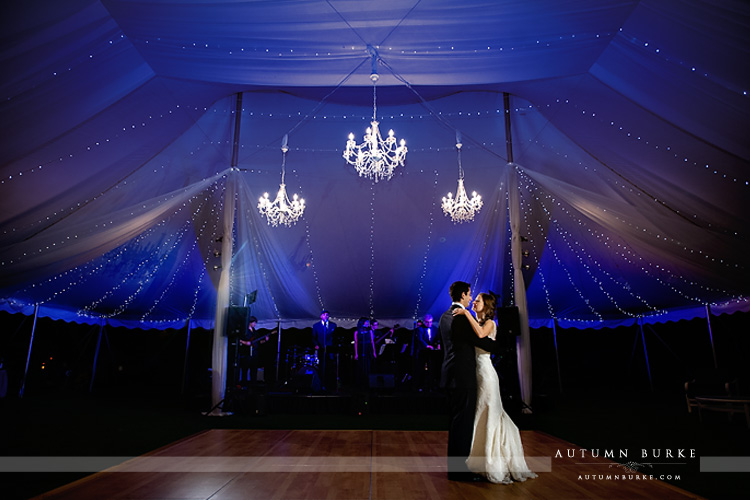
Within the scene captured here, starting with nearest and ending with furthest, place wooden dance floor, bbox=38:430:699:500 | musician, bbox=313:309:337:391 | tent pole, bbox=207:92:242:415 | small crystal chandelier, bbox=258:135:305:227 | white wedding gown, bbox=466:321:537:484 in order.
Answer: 1. wooden dance floor, bbox=38:430:699:500
2. white wedding gown, bbox=466:321:537:484
3. tent pole, bbox=207:92:242:415
4. small crystal chandelier, bbox=258:135:305:227
5. musician, bbox=313:309:337:391

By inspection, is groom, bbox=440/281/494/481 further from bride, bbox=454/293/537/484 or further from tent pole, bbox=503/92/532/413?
tent pole, bbox=503/92/532/413

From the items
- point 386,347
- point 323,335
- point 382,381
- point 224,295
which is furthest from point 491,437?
point 386,347

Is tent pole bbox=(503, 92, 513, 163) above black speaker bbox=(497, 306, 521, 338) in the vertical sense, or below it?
above

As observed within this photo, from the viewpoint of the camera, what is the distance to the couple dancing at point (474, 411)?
9.15 ft

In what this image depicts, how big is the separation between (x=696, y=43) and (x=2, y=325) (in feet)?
44.4

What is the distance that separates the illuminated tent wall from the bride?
2.65m

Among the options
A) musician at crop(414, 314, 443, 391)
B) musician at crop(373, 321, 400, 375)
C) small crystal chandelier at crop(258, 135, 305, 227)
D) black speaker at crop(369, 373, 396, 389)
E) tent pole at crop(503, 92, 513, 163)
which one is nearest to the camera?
small crystal chandelier at crop(258, 135, 305, 227)

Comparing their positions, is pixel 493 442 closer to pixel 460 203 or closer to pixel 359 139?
pixel 460 203

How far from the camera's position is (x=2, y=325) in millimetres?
10109

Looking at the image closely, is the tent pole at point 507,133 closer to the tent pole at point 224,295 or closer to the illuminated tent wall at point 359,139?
the illuminated tent wall at point 359,139

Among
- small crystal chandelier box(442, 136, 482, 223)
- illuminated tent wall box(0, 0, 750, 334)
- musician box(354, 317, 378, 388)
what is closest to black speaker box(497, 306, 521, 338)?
illuminated tent wall box(0, 0, 750, 334)

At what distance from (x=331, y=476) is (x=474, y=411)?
1.05 metres

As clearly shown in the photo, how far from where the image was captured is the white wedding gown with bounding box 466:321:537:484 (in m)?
2.77

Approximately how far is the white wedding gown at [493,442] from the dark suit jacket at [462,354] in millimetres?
139
